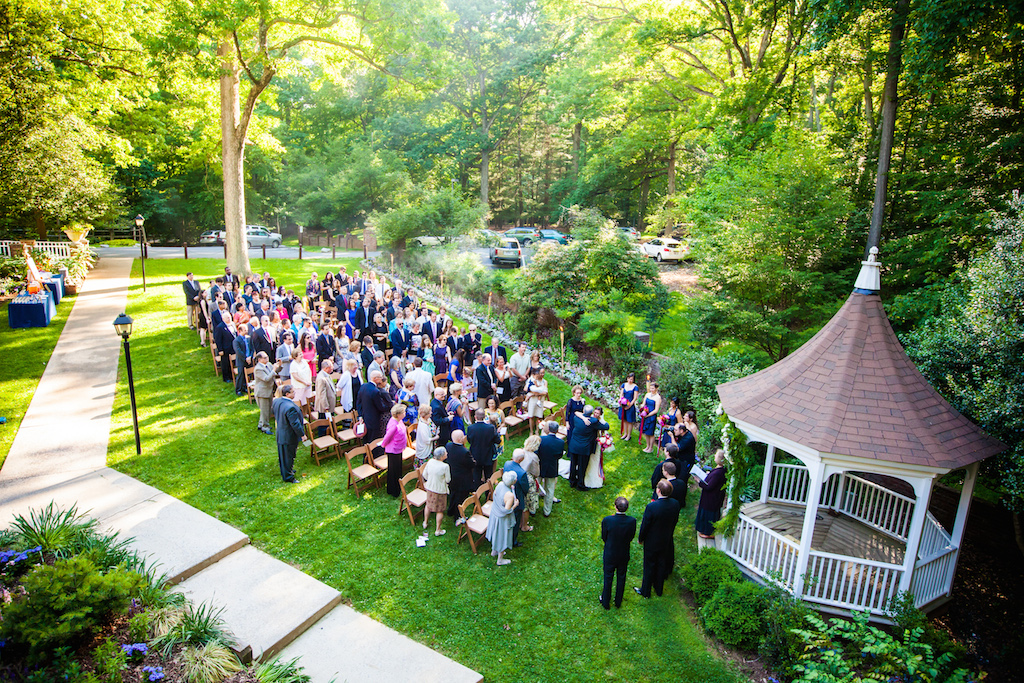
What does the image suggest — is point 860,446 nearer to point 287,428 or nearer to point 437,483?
point 437,483

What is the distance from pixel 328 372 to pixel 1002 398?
10.9 metres

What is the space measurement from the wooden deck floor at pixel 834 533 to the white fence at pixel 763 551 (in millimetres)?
440

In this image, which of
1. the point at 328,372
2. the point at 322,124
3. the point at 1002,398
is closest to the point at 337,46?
the point at 328,372

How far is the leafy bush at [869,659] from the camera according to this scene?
5.38 metres

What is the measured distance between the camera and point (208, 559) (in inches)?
288

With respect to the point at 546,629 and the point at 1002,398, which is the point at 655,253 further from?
the point at 546,629

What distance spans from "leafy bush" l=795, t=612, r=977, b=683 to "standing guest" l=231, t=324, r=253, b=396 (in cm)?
1138

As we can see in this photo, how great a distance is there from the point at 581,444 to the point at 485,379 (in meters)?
2.89

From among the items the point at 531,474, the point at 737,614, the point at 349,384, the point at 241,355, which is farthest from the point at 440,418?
the point at 241,355

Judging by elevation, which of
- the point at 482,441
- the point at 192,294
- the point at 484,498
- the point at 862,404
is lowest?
the point at 484,498

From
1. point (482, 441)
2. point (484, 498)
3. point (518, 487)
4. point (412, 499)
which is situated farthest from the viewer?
point (484, 498)

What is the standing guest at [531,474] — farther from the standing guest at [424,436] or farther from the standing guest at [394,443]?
the standing guest at [394,443]

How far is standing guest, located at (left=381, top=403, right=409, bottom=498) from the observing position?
9109 millimetres

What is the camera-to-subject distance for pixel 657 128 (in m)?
33.3
